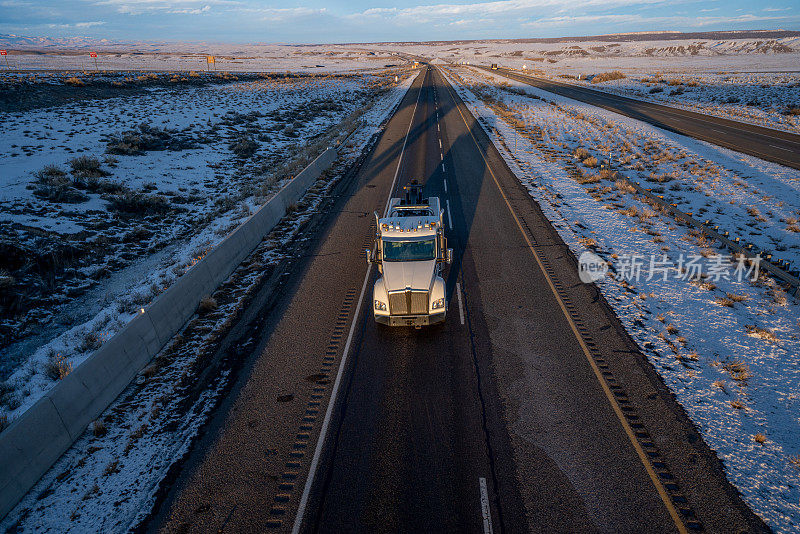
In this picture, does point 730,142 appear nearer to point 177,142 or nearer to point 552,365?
point 552,365

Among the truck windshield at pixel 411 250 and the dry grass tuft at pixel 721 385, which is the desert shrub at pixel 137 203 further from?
the dry grass tuft at pixel 721 385

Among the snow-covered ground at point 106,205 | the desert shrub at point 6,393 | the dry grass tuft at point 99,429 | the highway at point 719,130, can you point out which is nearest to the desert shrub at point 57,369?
the snow-covered ground at point 106,205

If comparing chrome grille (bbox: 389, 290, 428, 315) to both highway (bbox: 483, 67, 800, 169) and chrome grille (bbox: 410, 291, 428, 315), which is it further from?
highway (bbox: 483, 67, 800, 169)

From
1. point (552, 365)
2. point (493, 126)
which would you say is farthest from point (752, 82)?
point (552, 365)

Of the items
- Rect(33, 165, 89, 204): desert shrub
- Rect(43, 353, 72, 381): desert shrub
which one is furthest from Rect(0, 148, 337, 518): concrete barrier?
Rect(33, 165, 89, 204): desert shrub

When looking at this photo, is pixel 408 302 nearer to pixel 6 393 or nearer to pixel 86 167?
pixel 6 393

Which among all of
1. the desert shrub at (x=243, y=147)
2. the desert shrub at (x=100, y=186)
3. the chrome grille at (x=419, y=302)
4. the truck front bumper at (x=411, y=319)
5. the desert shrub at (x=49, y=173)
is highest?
the desert shrub at (x=243, y=147)
